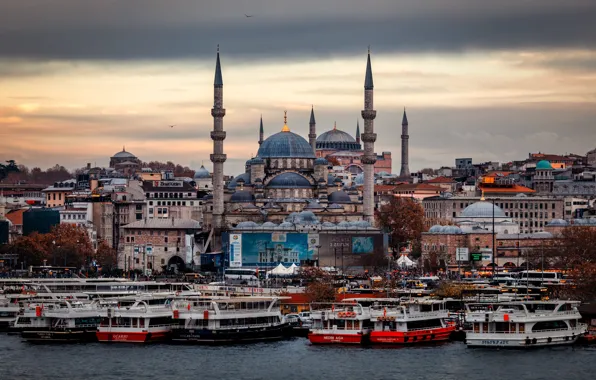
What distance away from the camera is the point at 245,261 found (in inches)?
4247

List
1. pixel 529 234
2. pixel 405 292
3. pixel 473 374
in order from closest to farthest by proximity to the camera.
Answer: pixel 473 374 < pixel 405 292 < pixel 529 234

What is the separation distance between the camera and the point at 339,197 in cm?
12056

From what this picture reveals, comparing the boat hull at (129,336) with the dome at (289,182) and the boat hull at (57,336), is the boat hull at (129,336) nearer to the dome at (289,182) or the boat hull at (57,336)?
the boat hull at (57,336)

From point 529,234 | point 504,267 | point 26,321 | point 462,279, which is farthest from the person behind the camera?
point 529,234

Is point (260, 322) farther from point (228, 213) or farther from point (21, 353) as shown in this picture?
point (228, 213)

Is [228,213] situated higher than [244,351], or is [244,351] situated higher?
[228,213]

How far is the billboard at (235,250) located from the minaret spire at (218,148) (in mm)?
5864

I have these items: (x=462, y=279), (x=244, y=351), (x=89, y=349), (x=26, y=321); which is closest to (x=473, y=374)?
(x=244, y=351)

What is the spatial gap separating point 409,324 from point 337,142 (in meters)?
118

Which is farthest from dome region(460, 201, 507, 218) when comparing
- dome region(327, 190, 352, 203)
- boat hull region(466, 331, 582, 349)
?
boat hull region(466, 331, 582, 349)

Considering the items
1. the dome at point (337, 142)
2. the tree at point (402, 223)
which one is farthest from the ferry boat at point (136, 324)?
the dome at point (337, 142)

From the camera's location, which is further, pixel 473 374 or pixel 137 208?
pixel 137 208

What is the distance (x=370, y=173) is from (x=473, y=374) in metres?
57.5

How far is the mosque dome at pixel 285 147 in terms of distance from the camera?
12344cm
